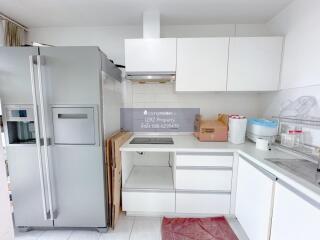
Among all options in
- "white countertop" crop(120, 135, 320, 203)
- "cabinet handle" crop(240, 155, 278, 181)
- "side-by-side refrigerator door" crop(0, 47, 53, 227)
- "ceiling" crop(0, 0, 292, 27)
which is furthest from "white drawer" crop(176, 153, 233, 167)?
"ceiling" crop(0, 0, 292, 27)

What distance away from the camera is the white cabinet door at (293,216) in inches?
33.7

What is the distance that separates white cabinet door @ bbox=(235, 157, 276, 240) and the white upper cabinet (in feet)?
4.51

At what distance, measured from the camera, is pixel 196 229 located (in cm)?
169

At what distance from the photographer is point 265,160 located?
4.36ft

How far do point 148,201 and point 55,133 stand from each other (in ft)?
3.93

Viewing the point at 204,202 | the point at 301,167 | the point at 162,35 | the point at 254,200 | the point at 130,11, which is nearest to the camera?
the point at 301,167

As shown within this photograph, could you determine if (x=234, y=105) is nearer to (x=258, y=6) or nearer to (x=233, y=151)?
(x=233, y=151)

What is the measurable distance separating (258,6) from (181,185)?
2156 mm

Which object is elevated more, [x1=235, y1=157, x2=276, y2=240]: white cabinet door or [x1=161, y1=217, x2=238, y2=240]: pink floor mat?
[x1=235, y1=157, x2=276, y2=240]: white cabinet door

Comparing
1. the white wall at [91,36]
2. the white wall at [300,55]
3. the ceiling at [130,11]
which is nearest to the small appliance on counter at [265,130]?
the white wall at [300,55]

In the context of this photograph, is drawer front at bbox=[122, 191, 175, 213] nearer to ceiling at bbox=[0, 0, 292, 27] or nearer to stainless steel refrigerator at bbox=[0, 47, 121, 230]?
stainless steel refrigerator at bbox=[0, 47, 121, 230]

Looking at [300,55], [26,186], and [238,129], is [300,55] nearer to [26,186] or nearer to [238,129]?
[238,129]

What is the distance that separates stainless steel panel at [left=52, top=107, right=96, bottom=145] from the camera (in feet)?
4.89

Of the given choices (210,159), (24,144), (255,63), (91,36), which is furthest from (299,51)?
(24,144)
